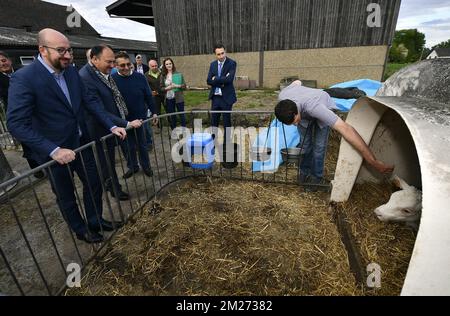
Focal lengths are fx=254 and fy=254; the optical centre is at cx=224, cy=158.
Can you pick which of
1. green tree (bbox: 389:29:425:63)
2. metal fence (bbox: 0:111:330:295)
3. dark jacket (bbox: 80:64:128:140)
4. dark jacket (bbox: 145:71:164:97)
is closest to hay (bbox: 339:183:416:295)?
metal fence (bbox: 0:111:330:295)

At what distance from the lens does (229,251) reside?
10.4 feet

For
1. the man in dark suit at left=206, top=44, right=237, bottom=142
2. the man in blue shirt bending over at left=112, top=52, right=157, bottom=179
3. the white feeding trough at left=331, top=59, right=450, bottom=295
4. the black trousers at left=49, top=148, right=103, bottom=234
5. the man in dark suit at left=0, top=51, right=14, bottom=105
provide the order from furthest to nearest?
1. the man in dark suit at left=206, top=44, right=237, bottom=142
2. the man in dark suit at left=0, top=51, right=14, bottom=105
3. the man in blue shirt bending over at left=112, top=52, right=157, bottom=179
4. the black trousers at left=49, top=148, right=103, bottom=234
5. the white feeding trough at left=331, top=59, right=450, bottom=295

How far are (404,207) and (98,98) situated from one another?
4296 millimetres

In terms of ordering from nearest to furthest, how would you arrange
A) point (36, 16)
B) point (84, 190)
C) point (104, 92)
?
point (84, 190)
point (104, 92)
point (36, 16)

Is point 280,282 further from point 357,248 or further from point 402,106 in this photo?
point 402,106

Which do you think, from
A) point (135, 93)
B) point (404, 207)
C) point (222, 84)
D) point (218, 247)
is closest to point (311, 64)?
point (222, 84)

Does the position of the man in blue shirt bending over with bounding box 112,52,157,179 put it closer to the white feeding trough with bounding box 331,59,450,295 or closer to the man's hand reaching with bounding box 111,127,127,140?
the man's hand reaching with bounding box 111,127,127,140

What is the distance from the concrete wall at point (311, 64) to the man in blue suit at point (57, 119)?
1601 centimetres

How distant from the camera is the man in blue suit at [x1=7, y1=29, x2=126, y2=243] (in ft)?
8.33

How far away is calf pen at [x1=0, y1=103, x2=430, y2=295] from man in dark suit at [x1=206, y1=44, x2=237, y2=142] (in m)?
2.32

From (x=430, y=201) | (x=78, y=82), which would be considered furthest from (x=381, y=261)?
(x=78, y=82)

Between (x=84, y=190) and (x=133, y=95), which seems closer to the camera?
(x=84, y=190)

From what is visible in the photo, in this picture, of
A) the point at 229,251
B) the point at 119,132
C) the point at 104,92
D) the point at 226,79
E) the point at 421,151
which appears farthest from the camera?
the point at 226,79

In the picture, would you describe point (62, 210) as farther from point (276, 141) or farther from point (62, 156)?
point (276, 141)
